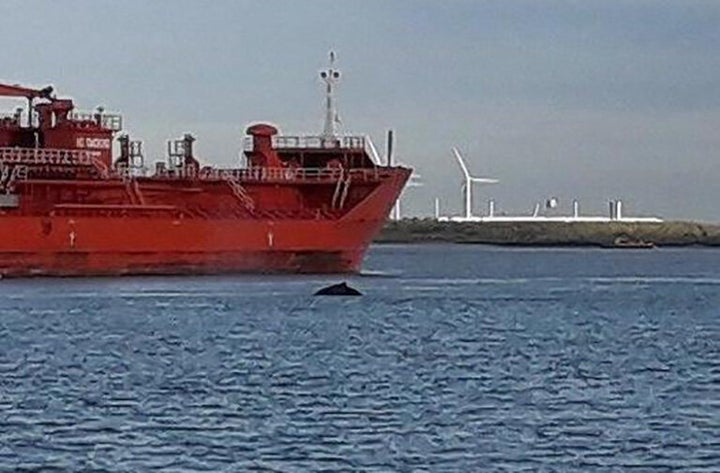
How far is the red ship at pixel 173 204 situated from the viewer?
74438 mm

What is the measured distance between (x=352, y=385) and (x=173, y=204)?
44.8 meters

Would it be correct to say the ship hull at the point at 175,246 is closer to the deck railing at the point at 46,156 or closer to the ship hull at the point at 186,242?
the ship hull at the point at 186,242

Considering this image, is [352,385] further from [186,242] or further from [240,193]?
[240,193]

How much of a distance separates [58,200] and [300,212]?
35.4ft

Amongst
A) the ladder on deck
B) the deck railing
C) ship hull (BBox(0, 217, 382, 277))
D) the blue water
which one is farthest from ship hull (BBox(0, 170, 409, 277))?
the blue water

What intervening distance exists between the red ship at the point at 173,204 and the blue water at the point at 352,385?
8.39m

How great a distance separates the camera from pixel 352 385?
34781 millimetres

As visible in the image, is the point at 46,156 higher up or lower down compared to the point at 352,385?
higher up

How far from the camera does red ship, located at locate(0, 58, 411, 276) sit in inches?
2931

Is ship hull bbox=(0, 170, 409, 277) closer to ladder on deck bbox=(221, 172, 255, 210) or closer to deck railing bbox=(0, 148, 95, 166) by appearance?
ladder on deck bbox=(221, 172, 255, 210)

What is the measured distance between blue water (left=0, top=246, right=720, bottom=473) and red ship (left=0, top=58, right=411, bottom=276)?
8.39 meters

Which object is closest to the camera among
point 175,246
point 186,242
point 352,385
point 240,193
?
point 352,385

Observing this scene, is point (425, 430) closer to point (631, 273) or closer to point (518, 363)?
point (518, 363)

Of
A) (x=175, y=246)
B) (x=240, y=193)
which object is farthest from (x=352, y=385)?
(x=240, y=193)
